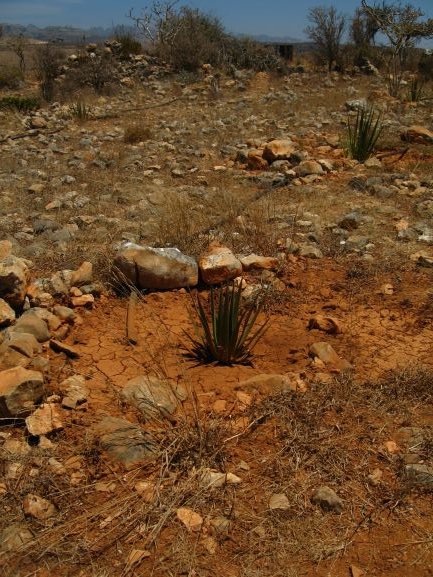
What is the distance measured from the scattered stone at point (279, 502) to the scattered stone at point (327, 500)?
100 mm

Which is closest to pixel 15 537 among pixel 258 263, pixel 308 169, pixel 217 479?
pixel 217 479

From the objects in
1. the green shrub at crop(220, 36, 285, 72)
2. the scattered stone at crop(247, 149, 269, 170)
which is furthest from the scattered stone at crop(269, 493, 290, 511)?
the green shrub at crop(220, 36, 285, 72)

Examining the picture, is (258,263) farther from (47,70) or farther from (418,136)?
(47,70)

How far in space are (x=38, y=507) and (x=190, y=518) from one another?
1.73 feet

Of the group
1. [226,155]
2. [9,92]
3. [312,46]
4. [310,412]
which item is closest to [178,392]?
[310,412]

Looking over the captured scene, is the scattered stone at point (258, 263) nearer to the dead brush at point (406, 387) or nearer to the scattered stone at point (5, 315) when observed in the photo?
the dead brush at point (406, 387)

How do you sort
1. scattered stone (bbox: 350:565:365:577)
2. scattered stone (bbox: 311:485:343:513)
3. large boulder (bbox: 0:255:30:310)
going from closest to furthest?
scattered stone (bbox: 350:565:365:577), scattered stone (bbox: 311:485:343:513), large boulder (bbox: 0:255:30:310)

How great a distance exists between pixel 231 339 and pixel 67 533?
1.23 meters

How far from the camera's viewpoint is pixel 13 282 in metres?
3.05

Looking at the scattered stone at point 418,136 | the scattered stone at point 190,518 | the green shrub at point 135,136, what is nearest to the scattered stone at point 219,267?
the scattered stone at point 190,518

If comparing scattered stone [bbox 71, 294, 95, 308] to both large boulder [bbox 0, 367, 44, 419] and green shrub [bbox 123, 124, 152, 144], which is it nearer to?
large boulder [bbox 0, 367, 44, 419]

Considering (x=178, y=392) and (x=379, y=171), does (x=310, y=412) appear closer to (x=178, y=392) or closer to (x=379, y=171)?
(x=178, y=392)

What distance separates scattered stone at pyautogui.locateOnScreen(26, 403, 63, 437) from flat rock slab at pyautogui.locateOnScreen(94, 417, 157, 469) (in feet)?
0.56

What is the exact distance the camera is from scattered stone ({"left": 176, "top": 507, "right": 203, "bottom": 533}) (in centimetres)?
191
